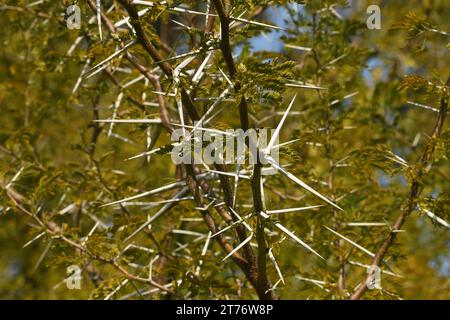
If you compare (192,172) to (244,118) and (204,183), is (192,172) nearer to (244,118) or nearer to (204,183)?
(204,183)

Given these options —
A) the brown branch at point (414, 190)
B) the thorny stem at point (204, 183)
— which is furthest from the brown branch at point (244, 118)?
the brown branch at point (414, 190)

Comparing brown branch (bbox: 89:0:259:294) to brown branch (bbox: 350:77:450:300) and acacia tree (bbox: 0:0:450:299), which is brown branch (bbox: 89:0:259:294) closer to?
acacia tree (bbox: 0:0:450:299)

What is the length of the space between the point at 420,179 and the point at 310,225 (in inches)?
28.7

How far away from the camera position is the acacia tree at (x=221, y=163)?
2.01 m

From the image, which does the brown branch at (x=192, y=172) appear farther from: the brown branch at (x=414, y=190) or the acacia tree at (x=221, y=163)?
the brown branch at (x=414, y=190)

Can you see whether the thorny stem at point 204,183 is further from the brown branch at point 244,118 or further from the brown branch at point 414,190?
the brown branch at point 414,190

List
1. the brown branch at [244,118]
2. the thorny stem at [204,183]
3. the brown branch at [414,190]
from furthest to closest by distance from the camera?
the brown branch at [414,190], the thorny stem at [204,183], the brown branch at [244,118]

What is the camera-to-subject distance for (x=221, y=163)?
2.17 metres

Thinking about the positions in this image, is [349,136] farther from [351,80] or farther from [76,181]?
[76,181]

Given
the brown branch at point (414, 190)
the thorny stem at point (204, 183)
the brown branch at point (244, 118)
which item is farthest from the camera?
the brown branch at point (414, 190)

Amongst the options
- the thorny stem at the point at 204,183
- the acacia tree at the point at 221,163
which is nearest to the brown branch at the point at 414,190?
the acacia tree at the point at 221,163

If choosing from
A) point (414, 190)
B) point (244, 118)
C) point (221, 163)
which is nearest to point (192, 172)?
point (221, 163)

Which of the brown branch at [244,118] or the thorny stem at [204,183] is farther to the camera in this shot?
the thorny stem at [204,183]
